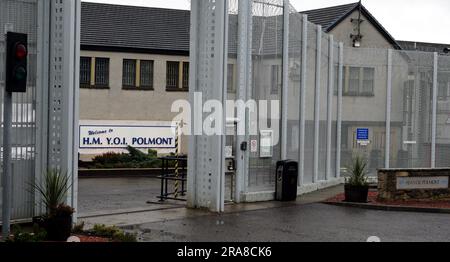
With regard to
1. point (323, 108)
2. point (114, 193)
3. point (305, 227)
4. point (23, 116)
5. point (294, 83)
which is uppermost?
point (294, 83)

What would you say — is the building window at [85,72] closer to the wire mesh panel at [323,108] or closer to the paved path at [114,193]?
the paved path at [114,193]

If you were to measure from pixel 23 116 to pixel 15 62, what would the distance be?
119 inches

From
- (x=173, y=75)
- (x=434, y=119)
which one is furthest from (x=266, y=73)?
(x=173, y=75)

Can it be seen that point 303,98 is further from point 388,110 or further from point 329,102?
point 388,110

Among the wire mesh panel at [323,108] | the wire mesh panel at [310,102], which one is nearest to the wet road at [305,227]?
the wire mesh panel at [310,102]

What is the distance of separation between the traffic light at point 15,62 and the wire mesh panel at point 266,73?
311 inches

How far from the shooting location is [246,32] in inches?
653

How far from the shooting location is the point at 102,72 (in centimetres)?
3312

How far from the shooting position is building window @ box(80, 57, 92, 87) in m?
32.6

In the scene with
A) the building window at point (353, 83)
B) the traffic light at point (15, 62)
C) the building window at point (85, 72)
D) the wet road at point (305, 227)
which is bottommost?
the wet road at point (305, 227)

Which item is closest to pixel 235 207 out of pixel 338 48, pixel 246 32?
pixel 246 32

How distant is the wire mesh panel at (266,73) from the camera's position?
17.0 m

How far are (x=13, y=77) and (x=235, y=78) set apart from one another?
7471mm
